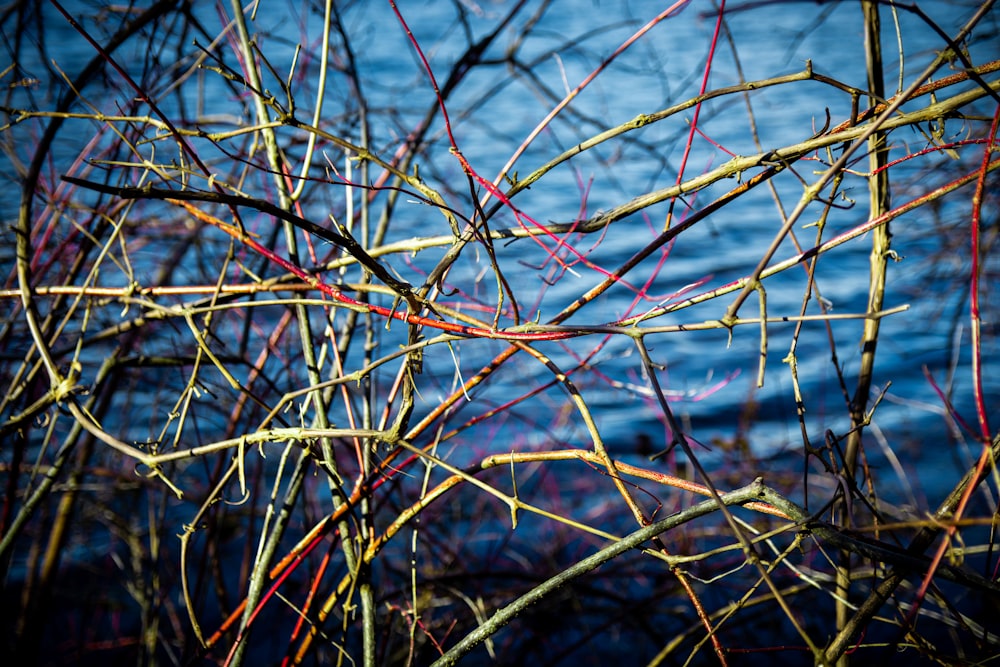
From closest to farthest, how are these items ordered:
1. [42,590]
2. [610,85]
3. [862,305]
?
[42,590] → [862,305] → [610,85]

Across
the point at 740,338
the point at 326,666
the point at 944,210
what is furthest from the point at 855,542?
the point at 944,210

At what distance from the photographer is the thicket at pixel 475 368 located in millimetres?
1043

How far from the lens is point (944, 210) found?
491 cm

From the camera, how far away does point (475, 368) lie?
3.63 meters

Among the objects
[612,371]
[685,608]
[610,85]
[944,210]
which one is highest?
[610,85]

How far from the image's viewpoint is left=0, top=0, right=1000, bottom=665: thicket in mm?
1043

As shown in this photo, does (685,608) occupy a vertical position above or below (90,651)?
below

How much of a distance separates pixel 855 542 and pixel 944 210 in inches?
189

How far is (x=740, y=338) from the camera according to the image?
14.6 feet

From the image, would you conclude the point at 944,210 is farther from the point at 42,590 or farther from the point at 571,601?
the point at 42,590

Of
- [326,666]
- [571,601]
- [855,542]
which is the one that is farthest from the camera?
[571,601]

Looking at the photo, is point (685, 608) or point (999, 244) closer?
point (685, 608)

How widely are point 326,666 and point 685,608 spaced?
1.18 m

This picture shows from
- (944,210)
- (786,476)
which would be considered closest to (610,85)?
(944,210)
